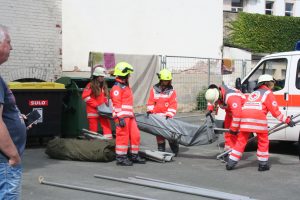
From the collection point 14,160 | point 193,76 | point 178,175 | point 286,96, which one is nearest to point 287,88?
point 286,96

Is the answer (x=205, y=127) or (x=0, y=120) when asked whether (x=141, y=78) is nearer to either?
(x=205, y=127)

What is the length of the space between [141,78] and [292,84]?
24.5 ft

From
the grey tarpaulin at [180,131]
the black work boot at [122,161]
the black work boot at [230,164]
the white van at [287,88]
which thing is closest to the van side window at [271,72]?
the white van at [287,88]

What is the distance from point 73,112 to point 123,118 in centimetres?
261

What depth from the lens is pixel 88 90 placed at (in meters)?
10.2

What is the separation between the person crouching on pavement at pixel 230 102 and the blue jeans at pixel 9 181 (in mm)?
5452

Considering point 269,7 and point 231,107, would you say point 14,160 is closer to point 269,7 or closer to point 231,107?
point 231,107

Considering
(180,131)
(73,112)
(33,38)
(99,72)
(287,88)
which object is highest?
(33,38)

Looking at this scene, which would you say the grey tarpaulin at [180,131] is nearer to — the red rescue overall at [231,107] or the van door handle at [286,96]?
the red rescue overall at [231,107]

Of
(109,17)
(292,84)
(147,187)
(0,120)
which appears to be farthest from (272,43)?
(0,120)

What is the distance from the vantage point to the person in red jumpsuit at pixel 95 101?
10156mm

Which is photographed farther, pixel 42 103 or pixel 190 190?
pixel 42 103

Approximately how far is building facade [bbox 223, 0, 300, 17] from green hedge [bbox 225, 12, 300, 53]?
2.42 meters

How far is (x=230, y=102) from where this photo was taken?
8.95m
